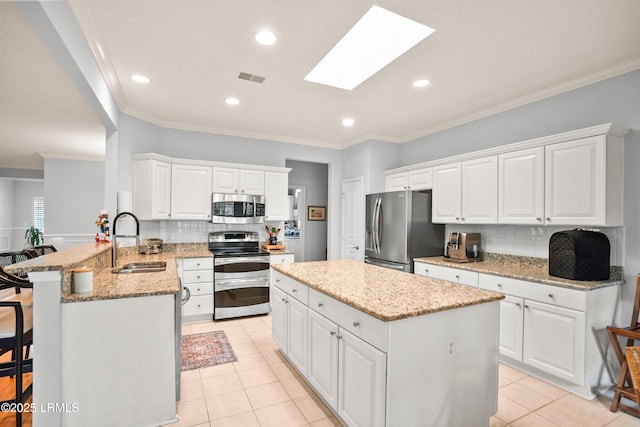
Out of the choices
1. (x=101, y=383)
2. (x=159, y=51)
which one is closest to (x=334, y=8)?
(x=159, y=51)

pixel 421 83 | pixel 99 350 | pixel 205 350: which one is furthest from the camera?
pixel 205 350

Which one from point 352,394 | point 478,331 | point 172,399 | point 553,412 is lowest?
point 553,412

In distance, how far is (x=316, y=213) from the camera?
6883 mm

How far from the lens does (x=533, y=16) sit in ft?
6.72

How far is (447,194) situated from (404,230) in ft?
2.24

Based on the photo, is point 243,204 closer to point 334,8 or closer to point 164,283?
point 164,283

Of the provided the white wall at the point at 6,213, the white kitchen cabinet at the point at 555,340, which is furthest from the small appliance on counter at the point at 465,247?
the white wall at the point at 6,213

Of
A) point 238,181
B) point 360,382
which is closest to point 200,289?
point 238,181

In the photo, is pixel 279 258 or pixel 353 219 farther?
pixel 353 219

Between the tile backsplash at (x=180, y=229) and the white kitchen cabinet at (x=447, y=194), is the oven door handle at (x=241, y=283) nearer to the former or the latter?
the tile backsplash at (x=180, y=229)

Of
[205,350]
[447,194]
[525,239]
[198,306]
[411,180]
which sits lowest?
[205,350]

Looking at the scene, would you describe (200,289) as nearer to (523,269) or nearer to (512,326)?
(512,326)

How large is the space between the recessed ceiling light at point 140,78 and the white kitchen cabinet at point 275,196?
6.59ft

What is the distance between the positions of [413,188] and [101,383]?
12.7 feet
